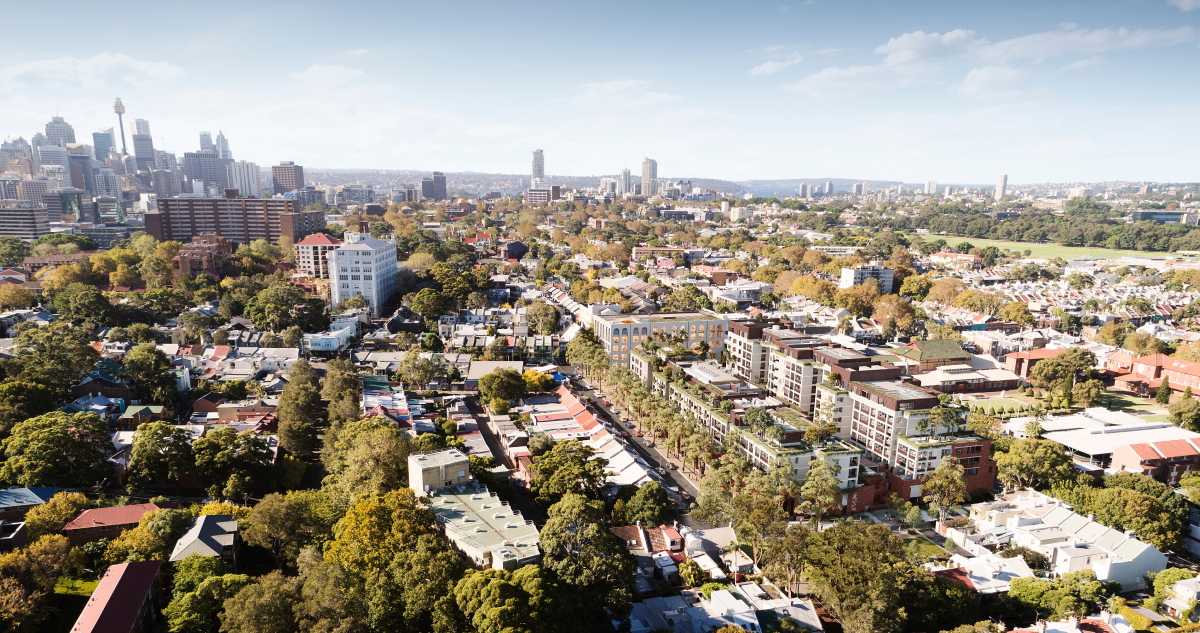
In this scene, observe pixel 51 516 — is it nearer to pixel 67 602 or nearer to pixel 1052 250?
pixel 67 602

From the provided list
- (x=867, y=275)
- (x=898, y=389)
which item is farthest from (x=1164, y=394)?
(x=867, y=275)

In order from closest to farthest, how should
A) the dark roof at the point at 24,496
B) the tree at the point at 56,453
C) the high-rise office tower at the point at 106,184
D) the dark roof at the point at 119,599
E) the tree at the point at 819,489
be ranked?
the dark roof at the point at 119,599, the dark roof at the point at 24,496, the tree at the point at 56,453, the tree at the point at 819,489, the high-rise office tower at the point at 106,184

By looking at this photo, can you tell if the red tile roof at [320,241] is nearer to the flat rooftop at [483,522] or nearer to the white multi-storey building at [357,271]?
the white multi-storey building at [357,271]

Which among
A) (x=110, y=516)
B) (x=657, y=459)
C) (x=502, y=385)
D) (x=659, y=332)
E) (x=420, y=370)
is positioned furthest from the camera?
(x=659, y=332)

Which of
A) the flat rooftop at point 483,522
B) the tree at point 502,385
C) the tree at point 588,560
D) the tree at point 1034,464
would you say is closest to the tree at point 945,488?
the tree at point 1034,464

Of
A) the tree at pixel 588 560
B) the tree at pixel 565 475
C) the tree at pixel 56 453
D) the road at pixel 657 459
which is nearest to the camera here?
the tree at pixel 588 560

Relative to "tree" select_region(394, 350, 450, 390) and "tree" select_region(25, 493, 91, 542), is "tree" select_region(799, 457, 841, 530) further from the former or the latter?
"tree" select_region(25, 493, 91, 542)

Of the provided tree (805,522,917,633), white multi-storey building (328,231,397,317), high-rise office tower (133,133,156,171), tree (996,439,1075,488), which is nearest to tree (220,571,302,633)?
tree (805,522,917,633)

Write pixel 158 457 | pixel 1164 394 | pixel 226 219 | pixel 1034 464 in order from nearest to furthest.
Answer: pixel 158 457, pixel 1034 464, pixel 1164 394, pixel 226 219
